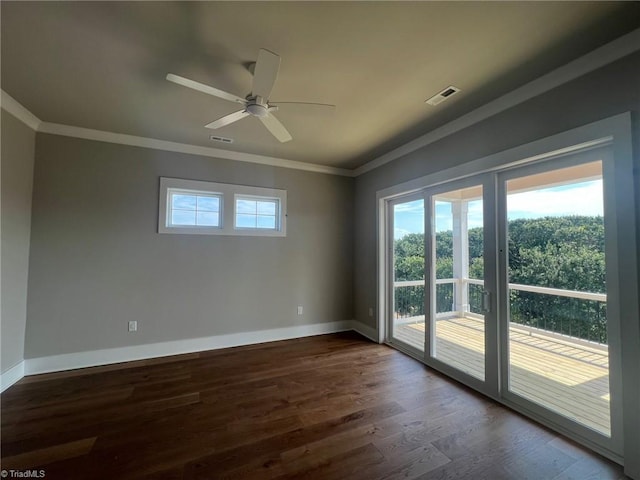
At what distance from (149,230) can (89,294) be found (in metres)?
0.97

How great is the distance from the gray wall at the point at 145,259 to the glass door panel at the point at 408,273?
1.13 m

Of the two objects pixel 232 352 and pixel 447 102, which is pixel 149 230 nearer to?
pixel 232 352

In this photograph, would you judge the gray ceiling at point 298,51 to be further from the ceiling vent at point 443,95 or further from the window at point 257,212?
the window at point 257,212

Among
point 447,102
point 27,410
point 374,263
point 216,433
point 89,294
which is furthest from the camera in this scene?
point 374,263

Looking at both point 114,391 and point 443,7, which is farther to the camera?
point 114,391

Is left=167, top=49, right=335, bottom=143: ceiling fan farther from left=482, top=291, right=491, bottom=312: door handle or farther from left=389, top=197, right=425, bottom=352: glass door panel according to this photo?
left=482, top=291, right=491, bottom=312: door handle

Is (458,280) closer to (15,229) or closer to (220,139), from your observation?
(220,139)

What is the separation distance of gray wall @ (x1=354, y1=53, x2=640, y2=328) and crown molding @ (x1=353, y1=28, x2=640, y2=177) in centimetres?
4

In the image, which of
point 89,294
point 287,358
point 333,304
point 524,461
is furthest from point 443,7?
point 89,294

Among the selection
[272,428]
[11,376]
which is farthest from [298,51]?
[11,376]

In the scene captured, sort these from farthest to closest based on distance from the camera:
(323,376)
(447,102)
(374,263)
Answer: (374,263), (323,376), (447,102)

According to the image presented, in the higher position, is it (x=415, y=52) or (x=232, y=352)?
(x=415, y=52)

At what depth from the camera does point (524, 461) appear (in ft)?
5.82

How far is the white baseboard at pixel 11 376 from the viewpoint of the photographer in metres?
2.56
